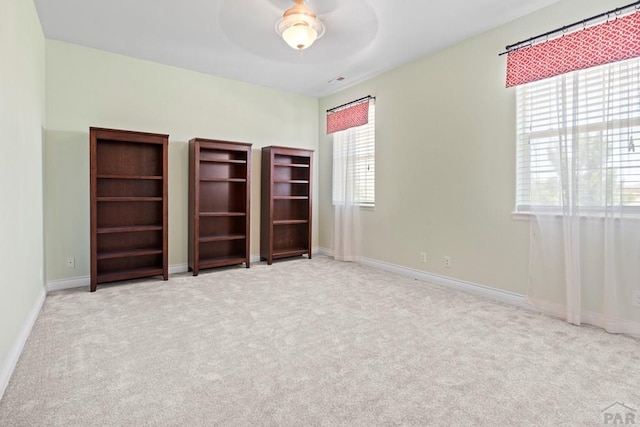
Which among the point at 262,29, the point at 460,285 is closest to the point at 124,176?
the point at 262,29

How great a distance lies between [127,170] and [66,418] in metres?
3.06

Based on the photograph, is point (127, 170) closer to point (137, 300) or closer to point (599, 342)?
point (137, 300)

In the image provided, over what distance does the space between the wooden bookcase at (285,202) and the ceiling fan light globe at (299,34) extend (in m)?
2.08

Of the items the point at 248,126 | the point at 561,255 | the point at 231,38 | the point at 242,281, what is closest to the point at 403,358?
the point at 561,255

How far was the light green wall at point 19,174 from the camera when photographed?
1931 mm

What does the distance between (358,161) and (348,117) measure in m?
0.69

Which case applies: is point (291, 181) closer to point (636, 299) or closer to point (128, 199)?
point (128, 199)

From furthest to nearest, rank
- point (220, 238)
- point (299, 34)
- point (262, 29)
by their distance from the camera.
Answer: point (220, 238), point (262, 29), point (299, 34)

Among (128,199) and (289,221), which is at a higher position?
(128,199)

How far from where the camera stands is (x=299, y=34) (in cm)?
289

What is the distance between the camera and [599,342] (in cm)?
238

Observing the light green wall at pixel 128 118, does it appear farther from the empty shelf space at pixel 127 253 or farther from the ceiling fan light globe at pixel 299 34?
the ceiling fan light globe at pixel 299 34

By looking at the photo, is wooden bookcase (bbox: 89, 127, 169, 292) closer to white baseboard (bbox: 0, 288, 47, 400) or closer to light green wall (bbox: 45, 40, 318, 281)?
light green wall (bbox: 45, 40, 318, 281)

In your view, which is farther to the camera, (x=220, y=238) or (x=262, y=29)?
(x=220, y=238)
